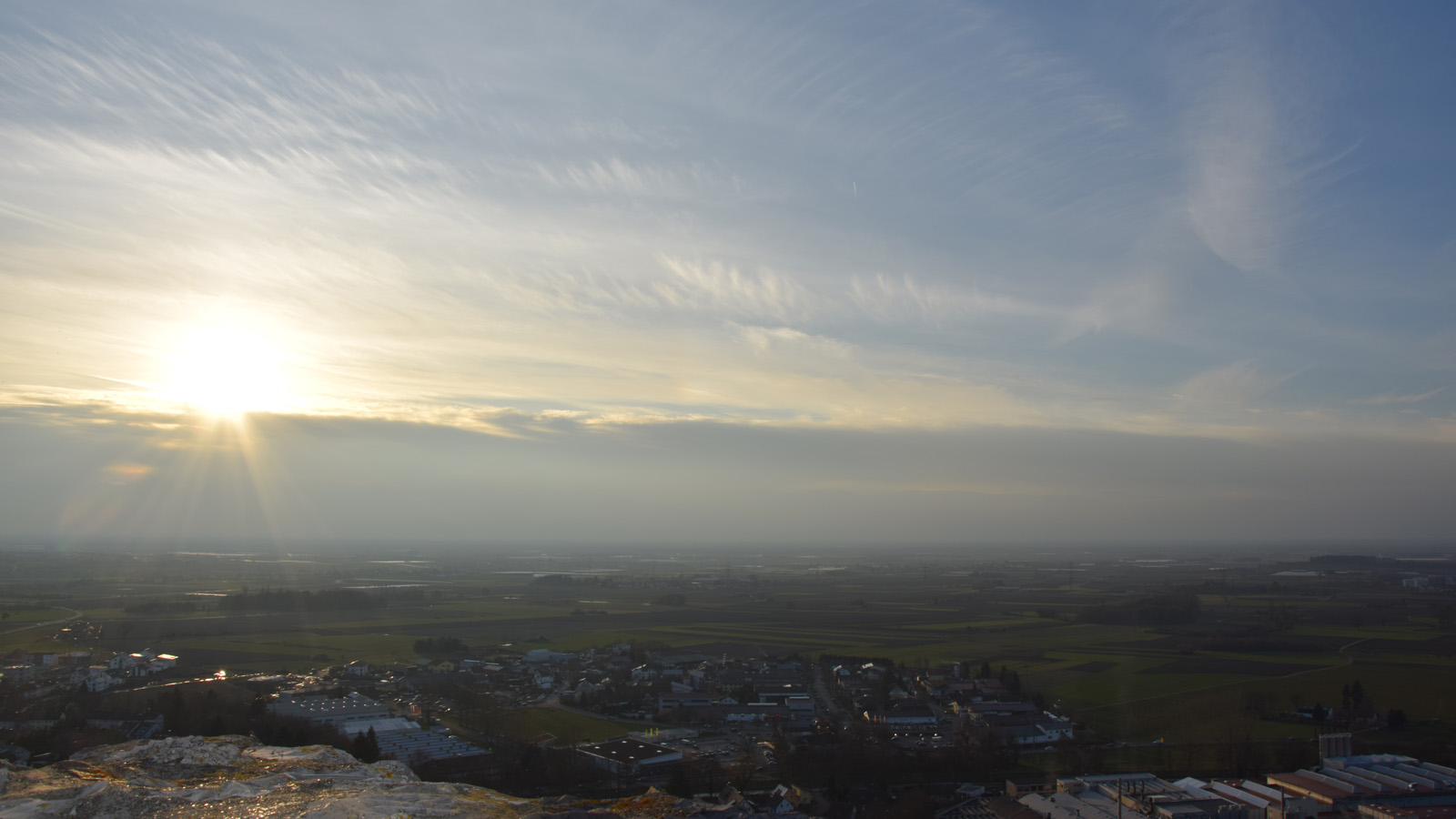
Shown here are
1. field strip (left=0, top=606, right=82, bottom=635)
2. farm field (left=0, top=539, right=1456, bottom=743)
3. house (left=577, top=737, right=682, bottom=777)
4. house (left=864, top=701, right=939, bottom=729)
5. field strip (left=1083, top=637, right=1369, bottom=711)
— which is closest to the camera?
house (left=577, top=737, right=682, bottom=777)

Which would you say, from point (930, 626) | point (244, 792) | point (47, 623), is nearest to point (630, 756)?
point (244, 792)

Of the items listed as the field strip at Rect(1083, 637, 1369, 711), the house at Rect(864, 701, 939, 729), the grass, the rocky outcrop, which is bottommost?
the grass

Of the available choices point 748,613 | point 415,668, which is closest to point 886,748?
point 415,668

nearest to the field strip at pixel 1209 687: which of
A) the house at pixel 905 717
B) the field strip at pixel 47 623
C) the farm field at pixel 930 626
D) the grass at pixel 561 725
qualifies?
the farm field at pixel 930 626

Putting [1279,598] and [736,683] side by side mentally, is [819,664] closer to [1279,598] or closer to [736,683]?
[736,683]

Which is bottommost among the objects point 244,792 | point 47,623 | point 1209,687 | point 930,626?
point 47,623

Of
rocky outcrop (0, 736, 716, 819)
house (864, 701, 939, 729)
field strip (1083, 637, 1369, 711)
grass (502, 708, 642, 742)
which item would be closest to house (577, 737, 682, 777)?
grass (502, 708, 642, 742)

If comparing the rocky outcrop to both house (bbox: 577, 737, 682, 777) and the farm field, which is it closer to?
house (bbox: 577, 737, 682, 777)

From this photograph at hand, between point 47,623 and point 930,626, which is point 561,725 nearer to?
point 930,626

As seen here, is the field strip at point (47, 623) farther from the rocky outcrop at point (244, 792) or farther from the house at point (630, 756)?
the rocky outcrop at point (244, 792)
